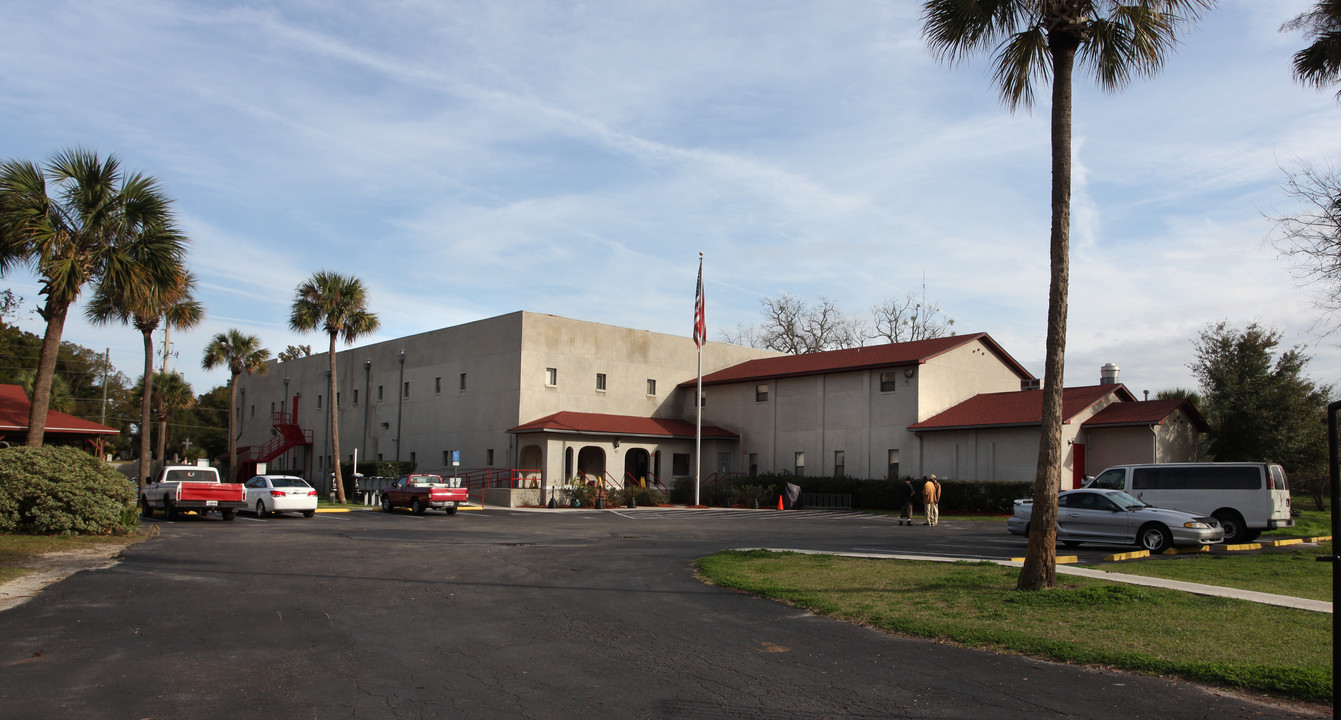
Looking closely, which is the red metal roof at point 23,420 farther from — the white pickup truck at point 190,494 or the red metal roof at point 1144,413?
the red metal roof at point 1144,413

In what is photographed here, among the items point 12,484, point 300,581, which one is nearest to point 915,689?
point 300,581

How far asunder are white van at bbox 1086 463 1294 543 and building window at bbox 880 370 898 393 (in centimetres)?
1938

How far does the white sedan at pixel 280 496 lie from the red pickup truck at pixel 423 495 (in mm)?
4131

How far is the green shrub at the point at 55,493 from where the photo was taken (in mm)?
18859

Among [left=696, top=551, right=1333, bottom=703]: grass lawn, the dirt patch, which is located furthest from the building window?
the dirt patch

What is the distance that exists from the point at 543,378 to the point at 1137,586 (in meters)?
35.4

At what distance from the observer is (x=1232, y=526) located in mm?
21250

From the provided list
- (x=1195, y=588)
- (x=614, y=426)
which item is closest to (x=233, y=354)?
(x=614, y=426)

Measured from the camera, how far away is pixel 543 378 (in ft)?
149

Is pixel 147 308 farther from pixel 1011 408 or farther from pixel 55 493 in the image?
pixel 1011 408

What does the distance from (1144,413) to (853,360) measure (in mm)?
13196

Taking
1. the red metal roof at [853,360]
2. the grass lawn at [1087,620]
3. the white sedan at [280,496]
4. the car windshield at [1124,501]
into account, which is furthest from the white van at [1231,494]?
the white sedan at [280,496]

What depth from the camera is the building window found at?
41812 millimetres

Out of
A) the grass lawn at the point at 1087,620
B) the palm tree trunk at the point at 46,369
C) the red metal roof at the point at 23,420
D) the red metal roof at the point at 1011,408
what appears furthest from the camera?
the red metal roof at the point at 1011,408
